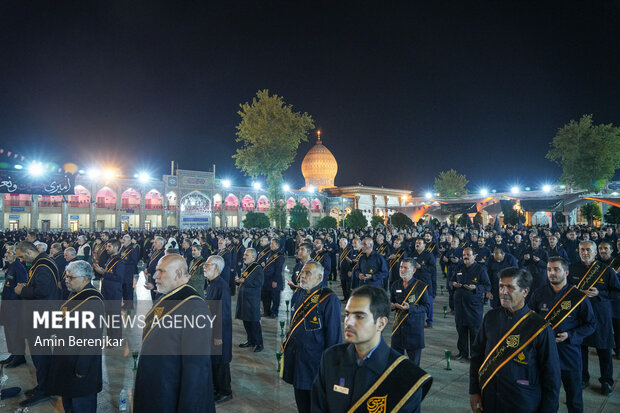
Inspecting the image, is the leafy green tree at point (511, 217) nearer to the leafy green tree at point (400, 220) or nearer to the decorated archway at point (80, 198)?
the leafy green tree at point (400, 220)

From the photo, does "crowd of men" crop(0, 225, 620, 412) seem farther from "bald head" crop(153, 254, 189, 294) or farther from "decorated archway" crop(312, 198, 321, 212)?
"decorated archway" crop(312, 198, 321, 212)

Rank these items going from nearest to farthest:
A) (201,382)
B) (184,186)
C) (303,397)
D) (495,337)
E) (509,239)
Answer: (201,382), (495,337), (303,397), (509,239), (184,186)

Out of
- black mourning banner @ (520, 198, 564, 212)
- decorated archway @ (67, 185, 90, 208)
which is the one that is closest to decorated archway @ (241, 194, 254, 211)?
decorated archway @ (67, 185, 90, 208)

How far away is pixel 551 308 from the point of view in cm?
438

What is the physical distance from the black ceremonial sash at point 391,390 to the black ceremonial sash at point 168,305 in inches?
66.8

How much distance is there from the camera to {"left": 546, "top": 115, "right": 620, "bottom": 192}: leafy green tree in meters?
38.3

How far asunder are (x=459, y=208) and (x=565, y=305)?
86.9 ft

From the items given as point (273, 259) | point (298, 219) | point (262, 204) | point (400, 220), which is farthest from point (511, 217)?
point (262, 204)

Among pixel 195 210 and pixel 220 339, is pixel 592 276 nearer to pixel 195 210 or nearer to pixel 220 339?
pixel 220 339

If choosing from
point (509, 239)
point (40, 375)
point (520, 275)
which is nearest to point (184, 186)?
point (509, 239)

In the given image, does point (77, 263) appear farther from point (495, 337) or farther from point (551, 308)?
point (551, 308)

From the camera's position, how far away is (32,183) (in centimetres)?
2342

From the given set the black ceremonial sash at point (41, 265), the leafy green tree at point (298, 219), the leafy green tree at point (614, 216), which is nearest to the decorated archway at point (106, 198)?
the leafy green tree at point (298, 219)

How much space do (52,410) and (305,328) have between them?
143 inches
